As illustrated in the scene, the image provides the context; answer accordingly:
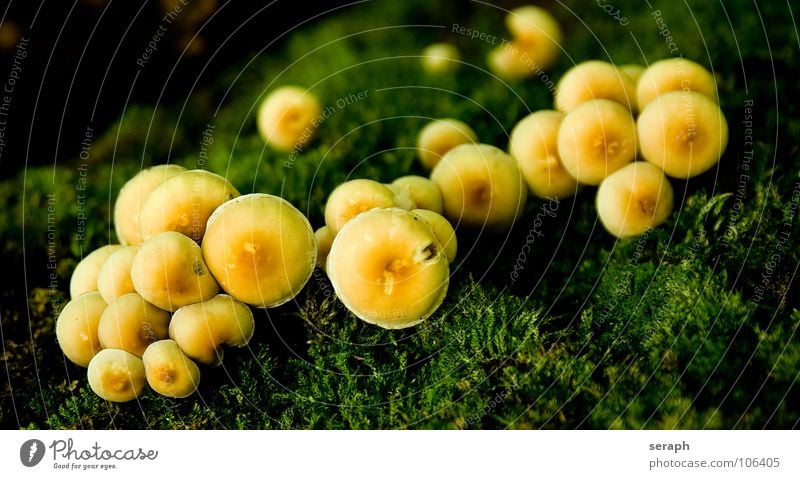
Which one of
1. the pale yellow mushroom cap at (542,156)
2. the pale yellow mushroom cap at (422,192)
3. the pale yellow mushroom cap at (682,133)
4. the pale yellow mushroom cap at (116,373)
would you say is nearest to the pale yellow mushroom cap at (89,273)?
the pale yellow mushroom cap at (116,373)

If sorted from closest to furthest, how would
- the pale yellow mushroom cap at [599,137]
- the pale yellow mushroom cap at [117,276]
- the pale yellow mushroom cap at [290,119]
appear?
the pale yellow mushroom cap at [117,276]
the pale yellow mushroom cap at [599,137]
the pale yellow mushroom cap at [290,119]

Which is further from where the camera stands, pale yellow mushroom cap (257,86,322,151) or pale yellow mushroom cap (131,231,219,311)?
pale yellow mushroom cap (257,86,322,151)

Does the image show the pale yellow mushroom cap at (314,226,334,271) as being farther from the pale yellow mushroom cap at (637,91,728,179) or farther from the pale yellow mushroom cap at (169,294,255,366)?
the pale yellow mushroom cap at (637,91,728,179)

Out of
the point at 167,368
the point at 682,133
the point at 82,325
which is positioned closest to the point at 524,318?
the point at 682,133

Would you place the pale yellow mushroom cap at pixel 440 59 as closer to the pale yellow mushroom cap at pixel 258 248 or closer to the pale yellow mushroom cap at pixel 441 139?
the pale yellow mushroom cap at pixel 441 139

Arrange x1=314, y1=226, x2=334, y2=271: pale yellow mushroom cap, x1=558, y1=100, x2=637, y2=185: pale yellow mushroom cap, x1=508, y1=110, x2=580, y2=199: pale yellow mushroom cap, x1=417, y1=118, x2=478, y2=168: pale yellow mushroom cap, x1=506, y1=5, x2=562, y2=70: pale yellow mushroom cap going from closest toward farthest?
x1=314, y1=226, x2=334, y2=271: pale yellow mushroom cap, x1=558, y1=100, x2=637, y2=185: pale yellow mushroom cap, x1=508, y1=110, x2=580, y2=199: pale yellow mushroom cap, x1=417, y1=118, x2=478, y2=168: pale yellow mushroom cap, x1=506, y1=5, x2=562, y2=70: pale yellow mushroom cap

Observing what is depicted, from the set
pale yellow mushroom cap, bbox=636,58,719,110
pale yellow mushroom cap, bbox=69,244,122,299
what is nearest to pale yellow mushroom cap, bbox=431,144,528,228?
pale yellow mushroom cap, bbox=636,58,719,110
